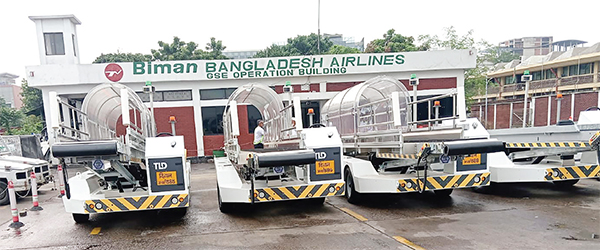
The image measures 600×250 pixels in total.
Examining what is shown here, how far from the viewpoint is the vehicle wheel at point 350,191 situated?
281 inches

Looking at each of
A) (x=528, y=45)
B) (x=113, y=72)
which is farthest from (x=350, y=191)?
(x=528, y=45)

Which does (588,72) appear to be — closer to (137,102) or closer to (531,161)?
(531,161)

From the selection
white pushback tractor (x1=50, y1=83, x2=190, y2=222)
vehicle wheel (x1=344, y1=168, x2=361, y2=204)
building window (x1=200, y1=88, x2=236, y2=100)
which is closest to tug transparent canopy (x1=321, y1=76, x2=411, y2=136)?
vehicle wheel (x1=344, y1=168, x2=361, y2=204)

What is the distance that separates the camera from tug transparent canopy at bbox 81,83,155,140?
21.5 ft

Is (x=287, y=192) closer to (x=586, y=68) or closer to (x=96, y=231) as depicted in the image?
(x=96, y=231)

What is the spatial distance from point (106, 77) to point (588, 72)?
3362 cm

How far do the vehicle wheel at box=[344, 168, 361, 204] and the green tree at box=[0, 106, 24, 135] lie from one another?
1048 inches

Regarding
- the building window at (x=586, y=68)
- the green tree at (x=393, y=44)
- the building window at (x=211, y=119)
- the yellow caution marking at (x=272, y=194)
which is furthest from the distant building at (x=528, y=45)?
the yellow caution marking at (x=272, y=194)

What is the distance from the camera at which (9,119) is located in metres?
25.8

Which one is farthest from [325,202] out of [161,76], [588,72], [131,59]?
[131,59]

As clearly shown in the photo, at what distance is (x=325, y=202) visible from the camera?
750cm

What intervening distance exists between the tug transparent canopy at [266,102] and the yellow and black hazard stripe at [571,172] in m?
5.31

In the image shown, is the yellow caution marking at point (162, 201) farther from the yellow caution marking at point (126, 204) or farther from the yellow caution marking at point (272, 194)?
the yellow caution marking at point (272, 194)

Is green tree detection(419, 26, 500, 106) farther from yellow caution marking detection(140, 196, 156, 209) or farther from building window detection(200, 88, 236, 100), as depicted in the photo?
yellow caution marking detection(140, 196, 156, 209)
